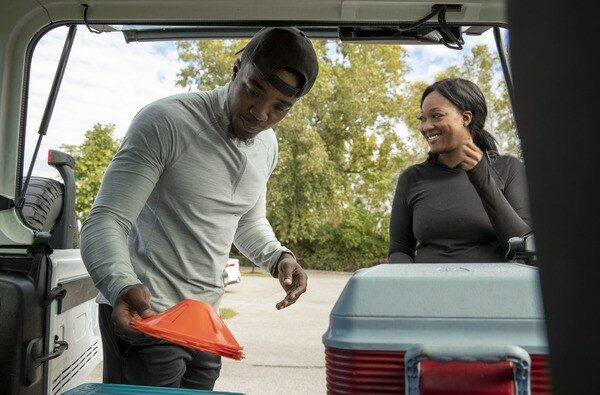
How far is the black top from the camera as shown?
1804 mm

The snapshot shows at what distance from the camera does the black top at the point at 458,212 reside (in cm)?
180

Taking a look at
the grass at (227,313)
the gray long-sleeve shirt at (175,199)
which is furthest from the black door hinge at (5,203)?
the grass at (227,313)

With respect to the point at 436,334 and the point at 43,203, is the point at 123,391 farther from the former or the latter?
the point at 43,203

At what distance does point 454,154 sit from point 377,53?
20060mm

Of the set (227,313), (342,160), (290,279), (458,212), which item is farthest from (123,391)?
(342,160)

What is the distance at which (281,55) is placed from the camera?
173cm

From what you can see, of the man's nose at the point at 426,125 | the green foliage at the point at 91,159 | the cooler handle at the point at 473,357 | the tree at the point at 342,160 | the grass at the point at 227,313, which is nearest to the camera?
the cooler handle at the point at 473,357

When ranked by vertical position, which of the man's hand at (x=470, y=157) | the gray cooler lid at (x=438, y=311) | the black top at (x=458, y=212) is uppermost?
the man's hand at (x=470, y=157)

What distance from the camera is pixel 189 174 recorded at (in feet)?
5.75

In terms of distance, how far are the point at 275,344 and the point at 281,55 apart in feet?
24.0

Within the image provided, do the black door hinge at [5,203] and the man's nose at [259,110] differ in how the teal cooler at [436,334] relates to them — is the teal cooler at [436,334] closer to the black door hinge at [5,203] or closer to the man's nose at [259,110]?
the man's nose at [259,110]

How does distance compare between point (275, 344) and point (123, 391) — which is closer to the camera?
point (123, 391)

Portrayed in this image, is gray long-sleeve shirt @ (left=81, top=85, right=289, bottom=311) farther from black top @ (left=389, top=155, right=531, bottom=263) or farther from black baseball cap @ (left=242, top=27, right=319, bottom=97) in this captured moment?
black top @ (left=389, top=155, right=531, bottom=263)

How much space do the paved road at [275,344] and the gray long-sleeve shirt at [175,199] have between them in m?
4.48
